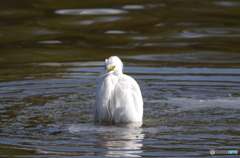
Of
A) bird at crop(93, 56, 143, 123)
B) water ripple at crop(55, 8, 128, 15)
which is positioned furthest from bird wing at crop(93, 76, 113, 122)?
water ripple at crop(55, 8, 128, 15)

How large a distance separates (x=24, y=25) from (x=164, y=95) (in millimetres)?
6884

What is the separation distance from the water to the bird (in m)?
0.15

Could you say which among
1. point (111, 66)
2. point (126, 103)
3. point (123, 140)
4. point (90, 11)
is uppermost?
point (90, 11)

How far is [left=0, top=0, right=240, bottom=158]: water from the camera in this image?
5.81 m

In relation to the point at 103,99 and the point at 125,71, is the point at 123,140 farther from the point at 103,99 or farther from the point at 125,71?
the point at 125,71

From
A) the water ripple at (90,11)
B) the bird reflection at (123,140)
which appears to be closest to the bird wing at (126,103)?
the bird reflection at (123,140)

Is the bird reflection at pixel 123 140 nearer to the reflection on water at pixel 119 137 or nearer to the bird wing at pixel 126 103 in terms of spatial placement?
the reflection on water at pixel 119 137

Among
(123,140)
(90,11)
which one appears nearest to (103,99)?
(123,140)

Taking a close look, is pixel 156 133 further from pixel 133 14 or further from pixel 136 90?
pixel 133 14

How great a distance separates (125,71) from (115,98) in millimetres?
3975

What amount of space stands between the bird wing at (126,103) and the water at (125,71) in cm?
16

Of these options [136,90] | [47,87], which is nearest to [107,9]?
[47,87]

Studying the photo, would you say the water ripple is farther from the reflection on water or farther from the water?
A: the reflection on water

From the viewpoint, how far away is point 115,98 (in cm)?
A: 674
